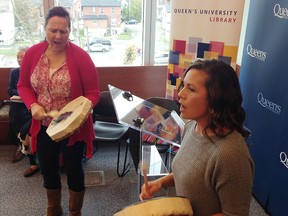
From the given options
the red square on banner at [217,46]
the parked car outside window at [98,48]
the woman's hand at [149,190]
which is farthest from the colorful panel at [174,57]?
the woman's hand at [149,190]

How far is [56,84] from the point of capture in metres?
1.68

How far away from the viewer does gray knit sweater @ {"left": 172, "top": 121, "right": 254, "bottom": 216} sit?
Answer: 80 cm

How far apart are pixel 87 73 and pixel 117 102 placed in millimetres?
562

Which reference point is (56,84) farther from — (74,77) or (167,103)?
(167,103)

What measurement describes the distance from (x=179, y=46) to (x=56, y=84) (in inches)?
58.1

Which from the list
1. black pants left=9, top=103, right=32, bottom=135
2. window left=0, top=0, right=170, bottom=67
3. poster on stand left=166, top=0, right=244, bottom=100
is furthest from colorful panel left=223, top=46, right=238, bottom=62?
black pants left=9, top=103, right=32, bottom=135

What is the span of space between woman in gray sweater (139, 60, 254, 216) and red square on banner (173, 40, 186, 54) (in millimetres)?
1850

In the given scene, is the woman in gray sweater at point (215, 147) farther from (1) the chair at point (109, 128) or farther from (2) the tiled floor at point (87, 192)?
(1) the chair at point (109, 128)

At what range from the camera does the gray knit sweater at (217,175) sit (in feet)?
2.64

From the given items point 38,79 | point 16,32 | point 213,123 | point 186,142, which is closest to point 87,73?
point 38,79

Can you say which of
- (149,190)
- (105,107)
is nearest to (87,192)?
(105,107)

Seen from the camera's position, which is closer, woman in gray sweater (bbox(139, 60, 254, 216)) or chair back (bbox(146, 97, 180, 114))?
woman in gray sweater (bbox(139, 60, 254, 216))

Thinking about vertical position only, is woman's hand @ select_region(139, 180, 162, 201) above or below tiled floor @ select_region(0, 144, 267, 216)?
above

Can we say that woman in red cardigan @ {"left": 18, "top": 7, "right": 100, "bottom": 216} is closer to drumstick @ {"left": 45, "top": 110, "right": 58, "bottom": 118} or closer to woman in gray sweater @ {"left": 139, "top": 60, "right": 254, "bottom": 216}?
drumstick @ {"left": 45, "top": 110, "right": 58, "bottom": 118}
